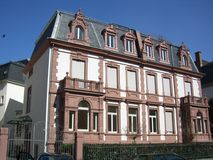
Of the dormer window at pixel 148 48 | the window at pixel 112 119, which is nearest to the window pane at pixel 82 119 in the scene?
the window at pixel 112 119

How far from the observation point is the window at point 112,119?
2286 centimetres

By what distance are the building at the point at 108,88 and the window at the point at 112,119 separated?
0.29 ft

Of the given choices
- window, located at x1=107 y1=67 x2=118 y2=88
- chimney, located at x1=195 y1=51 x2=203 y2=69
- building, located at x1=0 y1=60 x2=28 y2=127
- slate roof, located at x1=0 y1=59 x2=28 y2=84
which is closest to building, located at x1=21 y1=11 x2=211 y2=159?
window, located at x1=107 y1=67 x2=118 y2=88

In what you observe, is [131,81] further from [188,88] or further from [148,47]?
[188,88]

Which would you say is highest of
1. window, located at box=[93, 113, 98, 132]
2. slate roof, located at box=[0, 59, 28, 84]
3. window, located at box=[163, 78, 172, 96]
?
slate roof, located at box=[0, 59, 28, 84]

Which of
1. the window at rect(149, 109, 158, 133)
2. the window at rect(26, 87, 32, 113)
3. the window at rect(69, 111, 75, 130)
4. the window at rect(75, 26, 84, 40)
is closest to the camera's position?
the window at rect(69, 111, 75, 130)

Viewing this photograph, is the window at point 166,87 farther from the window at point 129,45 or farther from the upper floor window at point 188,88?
the window at point 129,45

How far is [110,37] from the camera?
84.1ft

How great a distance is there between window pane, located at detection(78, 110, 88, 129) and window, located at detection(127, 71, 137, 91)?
5843 millimetres

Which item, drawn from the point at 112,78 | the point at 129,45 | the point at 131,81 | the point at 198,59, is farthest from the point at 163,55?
the point at 198,59

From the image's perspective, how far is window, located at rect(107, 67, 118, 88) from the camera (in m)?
23.9

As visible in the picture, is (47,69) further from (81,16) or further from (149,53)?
(149,53)

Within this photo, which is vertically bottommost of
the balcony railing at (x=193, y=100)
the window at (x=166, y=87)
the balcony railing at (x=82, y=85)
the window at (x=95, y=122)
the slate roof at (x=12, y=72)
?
the window at (x=95, y=122)

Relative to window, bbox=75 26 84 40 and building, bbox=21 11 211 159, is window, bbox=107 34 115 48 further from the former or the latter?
window, bbox=75 26 84 40
